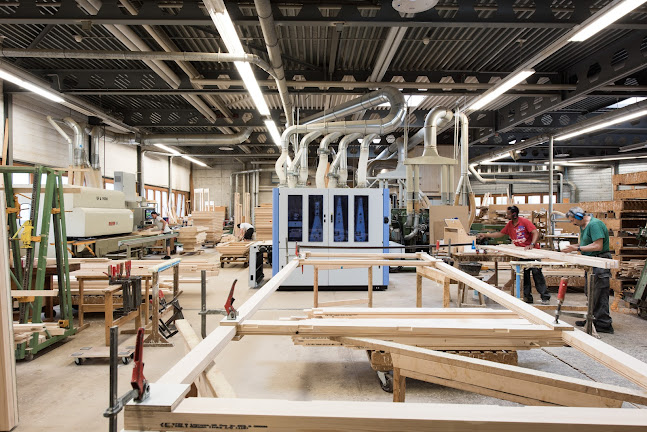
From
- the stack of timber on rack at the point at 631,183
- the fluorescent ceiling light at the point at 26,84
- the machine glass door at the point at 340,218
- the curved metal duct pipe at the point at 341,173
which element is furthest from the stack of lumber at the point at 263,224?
the stack of timber on rack at the point at 631,183

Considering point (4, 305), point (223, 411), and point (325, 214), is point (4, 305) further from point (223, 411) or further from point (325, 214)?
point (325, 214)

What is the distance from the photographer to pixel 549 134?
10.7m

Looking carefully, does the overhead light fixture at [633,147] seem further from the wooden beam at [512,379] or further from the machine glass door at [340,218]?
the wooden beam at [512,379]

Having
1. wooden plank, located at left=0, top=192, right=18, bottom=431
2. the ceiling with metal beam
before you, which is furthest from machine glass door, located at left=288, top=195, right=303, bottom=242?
wooden plank, located at left=0, top=192, right=18, bottom=431

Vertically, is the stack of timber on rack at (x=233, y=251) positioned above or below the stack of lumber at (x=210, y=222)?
below

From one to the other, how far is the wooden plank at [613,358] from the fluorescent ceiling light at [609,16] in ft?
13.5

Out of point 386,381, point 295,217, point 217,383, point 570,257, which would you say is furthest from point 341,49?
point 217,383

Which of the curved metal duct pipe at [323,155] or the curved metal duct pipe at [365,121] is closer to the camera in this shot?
the curved metal duct pipe at [365,121]

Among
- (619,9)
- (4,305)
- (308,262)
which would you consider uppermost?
(619,9)

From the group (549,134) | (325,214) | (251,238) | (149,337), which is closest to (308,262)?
(149,337)

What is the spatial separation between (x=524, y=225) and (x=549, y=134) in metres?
6.40

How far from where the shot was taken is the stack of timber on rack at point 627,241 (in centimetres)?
622

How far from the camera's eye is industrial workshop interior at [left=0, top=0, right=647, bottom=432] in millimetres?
1517

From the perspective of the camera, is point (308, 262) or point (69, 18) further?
point (69, 18)
